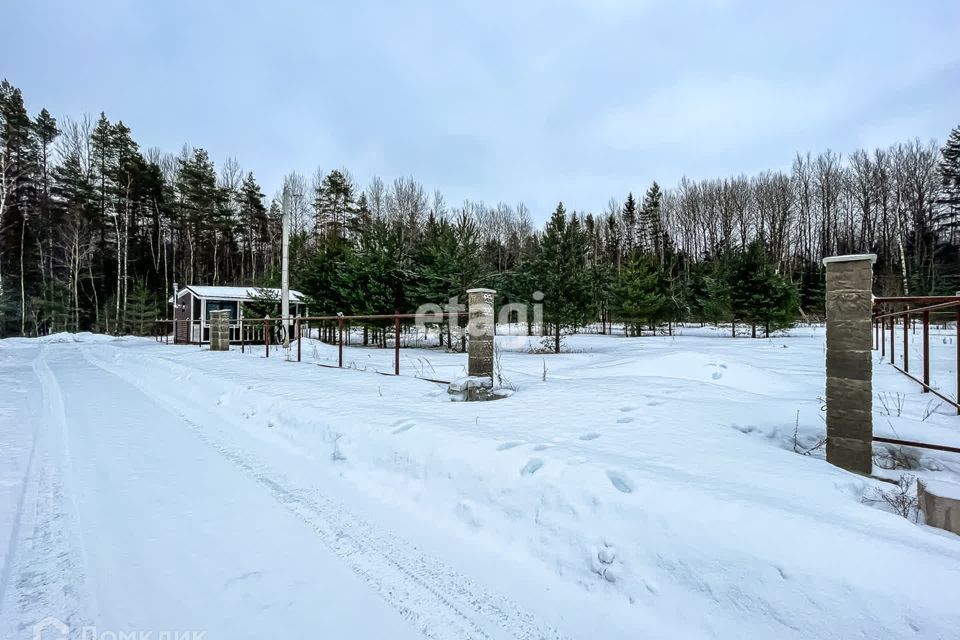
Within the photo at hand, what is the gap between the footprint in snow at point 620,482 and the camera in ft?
8.63

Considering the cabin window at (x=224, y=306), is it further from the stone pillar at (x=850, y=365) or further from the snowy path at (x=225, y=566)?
the stone pillar at (x=850, y=365)

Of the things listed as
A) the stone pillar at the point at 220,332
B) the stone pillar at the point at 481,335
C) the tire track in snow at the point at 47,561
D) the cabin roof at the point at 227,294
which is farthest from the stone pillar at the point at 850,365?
the cabin roof at the point at 227,294

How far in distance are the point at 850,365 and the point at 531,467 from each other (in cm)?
238

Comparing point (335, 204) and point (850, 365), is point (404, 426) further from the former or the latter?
point (335, 204)

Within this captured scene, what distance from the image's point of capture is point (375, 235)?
1730cm

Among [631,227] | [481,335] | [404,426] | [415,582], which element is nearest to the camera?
[415,582]

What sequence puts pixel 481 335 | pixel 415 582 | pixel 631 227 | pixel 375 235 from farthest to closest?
pixel 631 227
pixel 375 235
pixel 481 335
pixel 415 582

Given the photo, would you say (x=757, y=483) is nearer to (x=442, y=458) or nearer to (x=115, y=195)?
(x=442, y=458)

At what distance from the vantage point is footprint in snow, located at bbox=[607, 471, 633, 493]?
2.63 m

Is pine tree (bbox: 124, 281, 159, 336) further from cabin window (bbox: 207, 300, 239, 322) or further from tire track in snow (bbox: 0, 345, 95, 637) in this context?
tire track in snow (bbox: 0, 345, 95, 637)

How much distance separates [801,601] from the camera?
1805 millimetres

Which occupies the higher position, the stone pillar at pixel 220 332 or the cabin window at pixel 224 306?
the cabin window at pixel 224 306

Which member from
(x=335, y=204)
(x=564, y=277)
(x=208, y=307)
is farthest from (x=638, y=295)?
(x=335, y=204)

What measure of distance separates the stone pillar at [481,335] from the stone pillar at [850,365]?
143 inches
